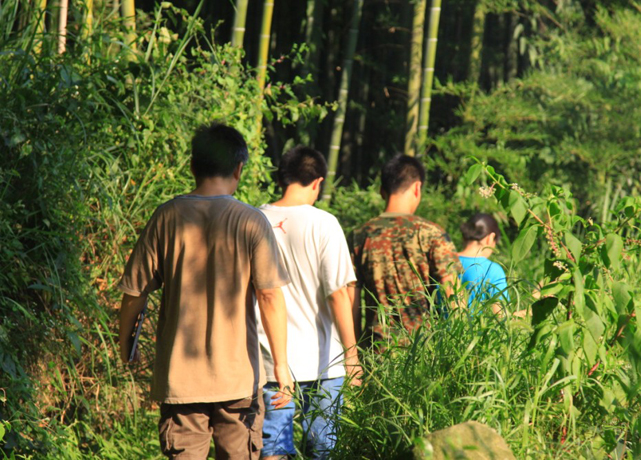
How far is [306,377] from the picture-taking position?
3.14 meters

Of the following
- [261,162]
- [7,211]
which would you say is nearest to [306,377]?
[7,211]

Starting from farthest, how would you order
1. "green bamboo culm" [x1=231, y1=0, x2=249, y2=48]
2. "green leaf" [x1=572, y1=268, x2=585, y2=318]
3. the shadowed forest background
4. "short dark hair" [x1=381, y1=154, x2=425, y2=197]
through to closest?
1. "green bamboo culm" [x1=231, y1=0, x2=249, y2=48]
2. "short dark hair" [x1=381, y1=154, x2=425, y2=197]
3. the shadowed forest background
4. "green leaf" [x1=572, y1=268, x2=585, y2=318]

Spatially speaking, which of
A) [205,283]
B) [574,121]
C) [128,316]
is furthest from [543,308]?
[574,121]

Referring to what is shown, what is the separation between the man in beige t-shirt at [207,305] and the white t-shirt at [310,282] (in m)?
0.50

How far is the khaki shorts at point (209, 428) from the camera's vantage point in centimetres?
257

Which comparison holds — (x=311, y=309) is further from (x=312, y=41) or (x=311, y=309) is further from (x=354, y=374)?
(x=312, y=41)

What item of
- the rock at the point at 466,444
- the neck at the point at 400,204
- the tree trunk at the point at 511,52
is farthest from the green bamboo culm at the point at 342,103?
the rock at the point at 466,444

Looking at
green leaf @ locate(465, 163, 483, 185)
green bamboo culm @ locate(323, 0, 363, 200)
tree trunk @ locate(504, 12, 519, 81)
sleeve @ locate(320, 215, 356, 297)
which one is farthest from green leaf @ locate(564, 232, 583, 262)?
tree trunk @ locate(504, 12, 519, 81)

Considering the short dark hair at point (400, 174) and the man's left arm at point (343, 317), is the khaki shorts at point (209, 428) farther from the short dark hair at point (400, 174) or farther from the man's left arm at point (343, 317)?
the short dark hair at point (400, 174)

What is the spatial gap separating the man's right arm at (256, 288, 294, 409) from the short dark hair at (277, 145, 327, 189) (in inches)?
30.8

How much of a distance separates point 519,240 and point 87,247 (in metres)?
1.94

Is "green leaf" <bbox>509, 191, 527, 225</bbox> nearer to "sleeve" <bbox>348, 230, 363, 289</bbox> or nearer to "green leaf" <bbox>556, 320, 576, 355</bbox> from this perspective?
Answer: "green leaf" <bbox>556, 320, 576, 355</bbox>

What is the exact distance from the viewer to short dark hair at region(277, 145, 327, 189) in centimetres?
331

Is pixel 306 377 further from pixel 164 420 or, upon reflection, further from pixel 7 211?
pixel 7 211
